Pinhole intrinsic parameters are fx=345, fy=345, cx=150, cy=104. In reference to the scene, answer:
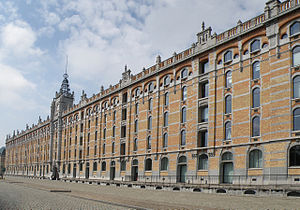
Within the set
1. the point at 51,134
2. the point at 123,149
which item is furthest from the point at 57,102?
the point at 123,149

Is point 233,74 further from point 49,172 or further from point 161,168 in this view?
point 49,172

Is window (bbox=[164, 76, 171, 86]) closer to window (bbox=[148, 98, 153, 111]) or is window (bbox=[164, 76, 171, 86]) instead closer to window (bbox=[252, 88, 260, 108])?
window (bbox=[148, 98, 153, 111])

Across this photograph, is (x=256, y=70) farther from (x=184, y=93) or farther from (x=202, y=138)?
(x=184, y=93)

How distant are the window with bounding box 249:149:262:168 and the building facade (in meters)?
0.09

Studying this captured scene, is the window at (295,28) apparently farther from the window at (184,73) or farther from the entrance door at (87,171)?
the entrance door at (87,171)

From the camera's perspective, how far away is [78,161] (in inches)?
2694

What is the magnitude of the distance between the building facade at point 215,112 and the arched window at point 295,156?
0.08m

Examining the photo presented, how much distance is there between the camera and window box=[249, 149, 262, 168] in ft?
101

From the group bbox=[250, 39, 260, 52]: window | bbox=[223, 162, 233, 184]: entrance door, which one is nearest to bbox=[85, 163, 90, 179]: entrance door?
bbox=[223, 162, 233, 184]: entrance door

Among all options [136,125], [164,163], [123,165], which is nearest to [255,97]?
[164,163]

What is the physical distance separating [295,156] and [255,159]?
4390mm

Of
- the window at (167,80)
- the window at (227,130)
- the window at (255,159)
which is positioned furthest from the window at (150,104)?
the window at (255,159)

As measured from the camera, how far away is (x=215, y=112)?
1428 inches

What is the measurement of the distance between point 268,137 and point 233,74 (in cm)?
787
